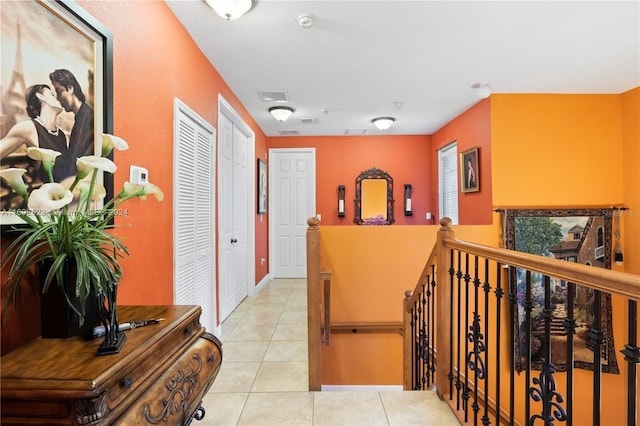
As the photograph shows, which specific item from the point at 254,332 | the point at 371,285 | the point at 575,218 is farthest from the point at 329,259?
the point at 575,218

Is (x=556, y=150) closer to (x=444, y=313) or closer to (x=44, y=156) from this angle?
(x=444, y=313)

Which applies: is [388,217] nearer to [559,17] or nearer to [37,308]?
[559,17]

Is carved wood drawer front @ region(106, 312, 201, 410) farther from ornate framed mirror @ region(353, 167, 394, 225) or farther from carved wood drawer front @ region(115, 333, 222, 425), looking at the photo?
ornate framed mirror @ region(353, 167, 394, 225)

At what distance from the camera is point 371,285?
356 cm

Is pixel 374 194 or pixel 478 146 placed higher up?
pixel 478 146

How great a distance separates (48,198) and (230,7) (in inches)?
69.1

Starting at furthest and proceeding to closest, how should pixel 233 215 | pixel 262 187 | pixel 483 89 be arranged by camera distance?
pixel 262 187, pixel 233 215, pixel 483 89

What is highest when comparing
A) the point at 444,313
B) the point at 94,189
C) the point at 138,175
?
the point at 138,175

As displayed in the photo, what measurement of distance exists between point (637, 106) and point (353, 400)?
14.7ft

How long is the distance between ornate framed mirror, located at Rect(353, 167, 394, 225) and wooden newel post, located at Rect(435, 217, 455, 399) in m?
3.71

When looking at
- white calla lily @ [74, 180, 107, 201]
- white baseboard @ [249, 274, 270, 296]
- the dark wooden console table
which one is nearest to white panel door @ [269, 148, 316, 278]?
white baseboard @ [249, 274, 270, 296]

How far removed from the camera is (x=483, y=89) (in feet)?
11.5

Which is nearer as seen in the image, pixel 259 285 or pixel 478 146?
A: pixel 478 146

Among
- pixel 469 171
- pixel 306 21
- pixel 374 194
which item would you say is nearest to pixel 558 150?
pixel 469 171
